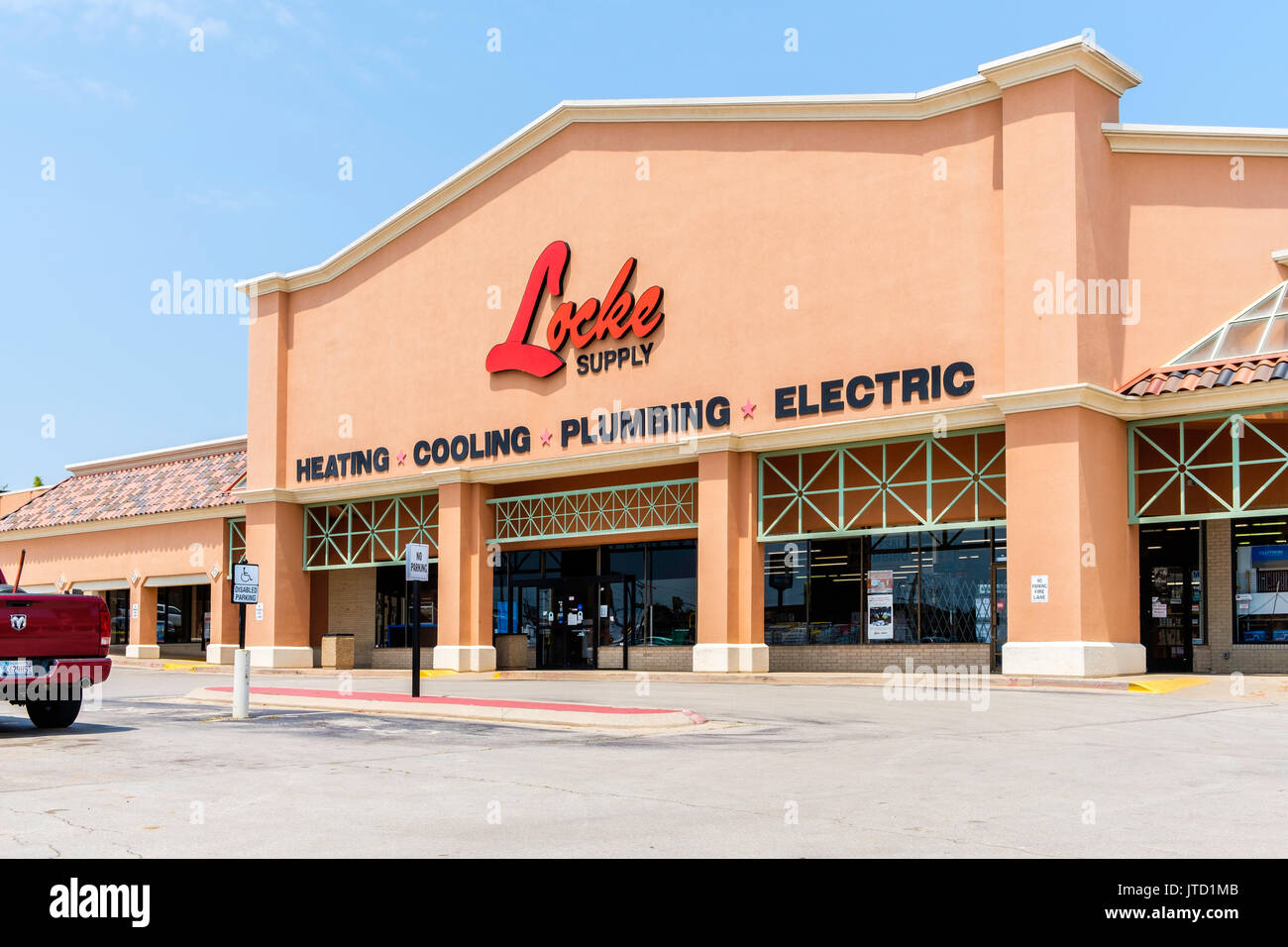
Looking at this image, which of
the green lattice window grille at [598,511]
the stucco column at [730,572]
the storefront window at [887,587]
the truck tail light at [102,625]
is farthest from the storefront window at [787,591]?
the truck tail light at [102,625]

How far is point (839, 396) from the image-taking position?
26359 millimetres

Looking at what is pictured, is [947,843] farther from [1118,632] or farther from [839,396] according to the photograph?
[839,396]

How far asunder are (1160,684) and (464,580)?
18169mm

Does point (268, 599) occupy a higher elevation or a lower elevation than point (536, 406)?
lower

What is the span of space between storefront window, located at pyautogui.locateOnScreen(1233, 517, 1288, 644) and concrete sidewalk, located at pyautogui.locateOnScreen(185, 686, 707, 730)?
13.4 m

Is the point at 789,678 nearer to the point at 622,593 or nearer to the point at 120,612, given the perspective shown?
the point at 622,593

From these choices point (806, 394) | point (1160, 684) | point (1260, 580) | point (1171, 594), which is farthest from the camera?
point (806, 394)

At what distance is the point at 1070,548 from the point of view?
2248cm

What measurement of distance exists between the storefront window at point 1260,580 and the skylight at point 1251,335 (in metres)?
3.74

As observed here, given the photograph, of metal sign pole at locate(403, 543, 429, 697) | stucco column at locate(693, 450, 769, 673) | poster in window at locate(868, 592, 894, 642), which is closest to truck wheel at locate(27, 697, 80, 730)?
metal sign pole at locate(403, 543, 429, 697)

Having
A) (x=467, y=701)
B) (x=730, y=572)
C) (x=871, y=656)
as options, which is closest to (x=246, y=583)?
Answer: (x=467, y=701)

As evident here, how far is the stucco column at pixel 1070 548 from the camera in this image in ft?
73.6
